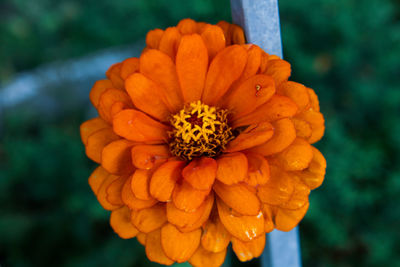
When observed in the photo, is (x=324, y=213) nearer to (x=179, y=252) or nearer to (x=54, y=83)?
(x=179, y=252)

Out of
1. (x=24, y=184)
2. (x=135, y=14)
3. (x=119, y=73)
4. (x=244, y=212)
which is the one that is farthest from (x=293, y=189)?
(x=135, y=14)

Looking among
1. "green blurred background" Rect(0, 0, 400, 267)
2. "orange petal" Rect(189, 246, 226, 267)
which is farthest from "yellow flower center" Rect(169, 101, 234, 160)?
"green blurred background" Rect(0, 0, 400, 267)

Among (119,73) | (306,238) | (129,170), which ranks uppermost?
(119,73)

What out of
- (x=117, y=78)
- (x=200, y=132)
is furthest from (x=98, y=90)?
(x=200, y=132)

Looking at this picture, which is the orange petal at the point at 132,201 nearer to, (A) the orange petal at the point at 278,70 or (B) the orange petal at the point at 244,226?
(B) the orange petal at the point at 244,226

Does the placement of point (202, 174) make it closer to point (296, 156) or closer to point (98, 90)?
point (296, 156)

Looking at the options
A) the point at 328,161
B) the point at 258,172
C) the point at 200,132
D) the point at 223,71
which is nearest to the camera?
the point at 258,172

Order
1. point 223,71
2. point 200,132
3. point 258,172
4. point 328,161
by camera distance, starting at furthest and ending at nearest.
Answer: point 328,161 < point 200,132 < point 223,71 < point 258,172
